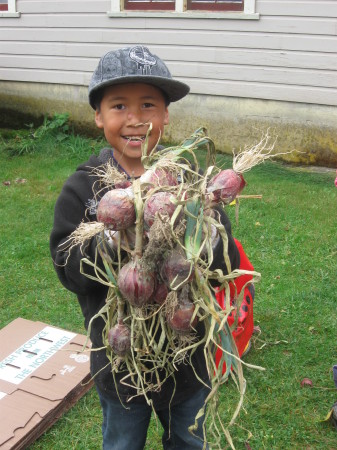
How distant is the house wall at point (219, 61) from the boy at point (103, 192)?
5.02 metres

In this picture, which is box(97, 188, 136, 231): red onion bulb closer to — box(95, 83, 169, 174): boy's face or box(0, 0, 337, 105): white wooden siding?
box(95, 83, 169, 174): boy's face

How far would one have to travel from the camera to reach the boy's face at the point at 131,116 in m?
1.88

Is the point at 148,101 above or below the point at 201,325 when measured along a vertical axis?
above

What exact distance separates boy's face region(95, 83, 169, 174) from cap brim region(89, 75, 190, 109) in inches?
1.4

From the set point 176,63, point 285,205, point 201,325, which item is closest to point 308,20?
point 176,63

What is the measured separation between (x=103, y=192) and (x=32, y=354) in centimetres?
162

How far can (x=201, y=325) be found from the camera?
1.89 meters

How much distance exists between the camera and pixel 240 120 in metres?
7.06

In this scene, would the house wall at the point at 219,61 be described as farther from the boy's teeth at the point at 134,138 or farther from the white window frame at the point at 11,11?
the boy's teeth at the point at 134,138

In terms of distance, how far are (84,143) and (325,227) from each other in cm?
370

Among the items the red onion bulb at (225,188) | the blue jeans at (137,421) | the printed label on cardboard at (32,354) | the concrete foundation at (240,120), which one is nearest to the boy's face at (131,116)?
the red onion bulb at (225,188)

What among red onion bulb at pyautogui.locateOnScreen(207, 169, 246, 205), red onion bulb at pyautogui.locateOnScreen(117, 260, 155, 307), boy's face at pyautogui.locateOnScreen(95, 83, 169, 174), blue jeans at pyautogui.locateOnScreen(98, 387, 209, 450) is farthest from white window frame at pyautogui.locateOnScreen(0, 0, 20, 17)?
red onion bulb at pyautogui.locateOnScreen(117, 260, 155, 307)

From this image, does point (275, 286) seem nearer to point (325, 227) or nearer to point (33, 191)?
point (325, 227)

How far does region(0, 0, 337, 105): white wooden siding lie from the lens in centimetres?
655
